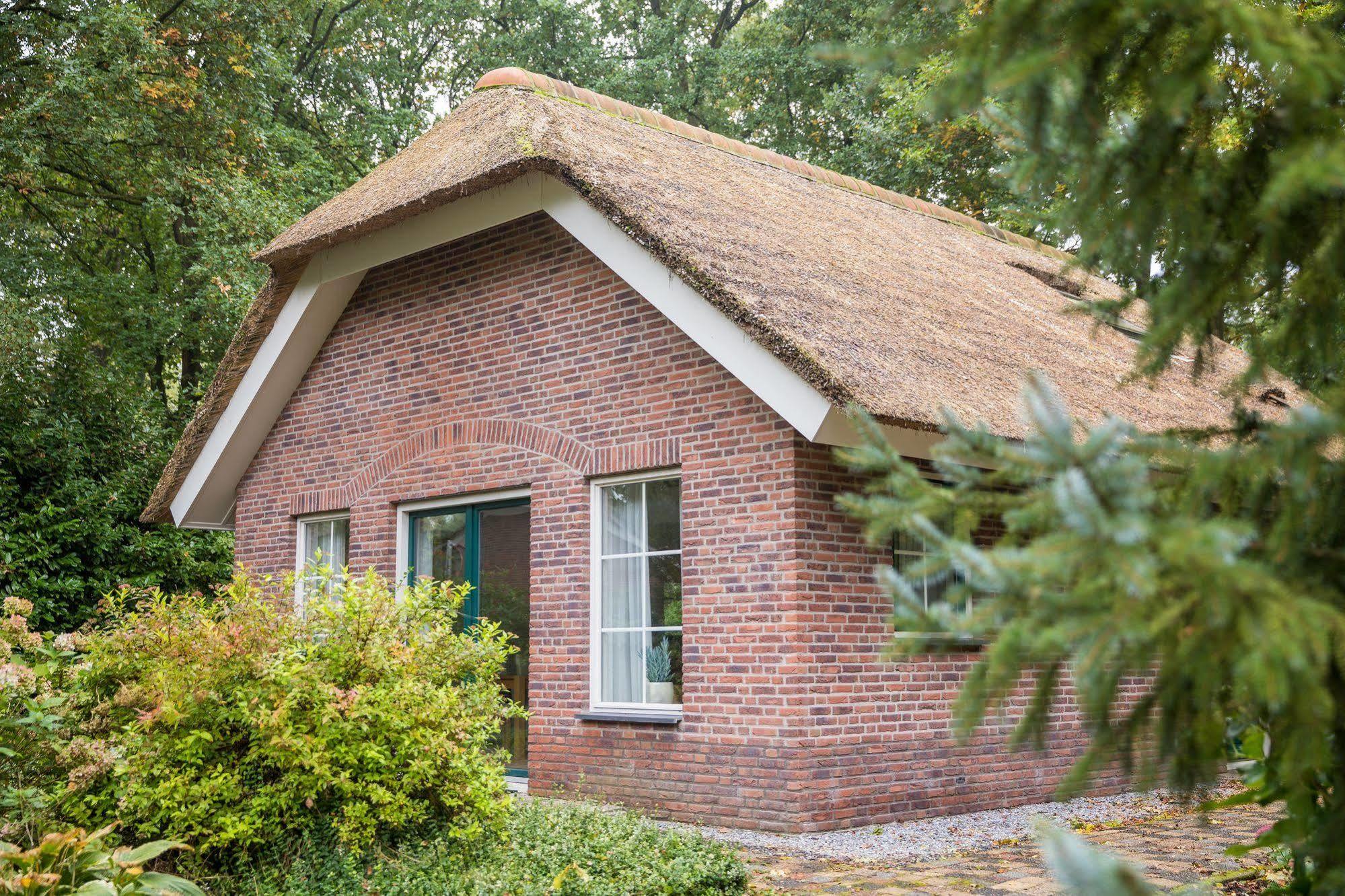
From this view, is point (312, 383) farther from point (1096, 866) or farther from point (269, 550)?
point (1096, 866)

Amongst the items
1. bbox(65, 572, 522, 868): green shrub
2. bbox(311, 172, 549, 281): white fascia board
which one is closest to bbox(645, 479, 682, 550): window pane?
bbox(311, 172, 549, 281): white fascia board

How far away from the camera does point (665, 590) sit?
8.16m

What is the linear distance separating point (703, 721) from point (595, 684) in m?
1.06

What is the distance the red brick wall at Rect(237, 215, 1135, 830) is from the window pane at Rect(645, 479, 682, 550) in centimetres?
23

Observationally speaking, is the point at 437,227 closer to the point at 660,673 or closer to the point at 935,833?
the point at 660,673

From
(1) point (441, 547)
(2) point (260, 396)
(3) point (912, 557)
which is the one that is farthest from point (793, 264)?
(2) point (260, 396)

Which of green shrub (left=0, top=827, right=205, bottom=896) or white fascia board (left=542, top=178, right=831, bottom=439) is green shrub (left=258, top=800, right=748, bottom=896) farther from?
white fascia board (left=542, top=178, right=831, bottom=439)

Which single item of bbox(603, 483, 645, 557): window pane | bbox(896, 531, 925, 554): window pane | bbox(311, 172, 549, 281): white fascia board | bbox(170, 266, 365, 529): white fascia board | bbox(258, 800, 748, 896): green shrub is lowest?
bbox(258, 800, 748, 896): green shrub

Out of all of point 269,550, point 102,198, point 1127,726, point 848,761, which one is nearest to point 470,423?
point 269,550

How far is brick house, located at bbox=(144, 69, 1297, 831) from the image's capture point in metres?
7.32

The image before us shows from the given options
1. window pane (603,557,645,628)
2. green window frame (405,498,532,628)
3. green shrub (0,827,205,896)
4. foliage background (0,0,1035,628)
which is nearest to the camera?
green shrub (0,827,205,896)

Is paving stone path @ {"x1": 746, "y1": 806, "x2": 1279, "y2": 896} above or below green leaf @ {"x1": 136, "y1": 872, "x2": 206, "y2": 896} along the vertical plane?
below

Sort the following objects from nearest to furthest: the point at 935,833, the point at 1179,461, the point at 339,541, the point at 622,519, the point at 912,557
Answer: the point at 1179,461 → the point at 935,833 → the point at 912,557 → the point at 622,519 → the point at 339,541

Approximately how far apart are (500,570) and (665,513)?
181 centimetres
